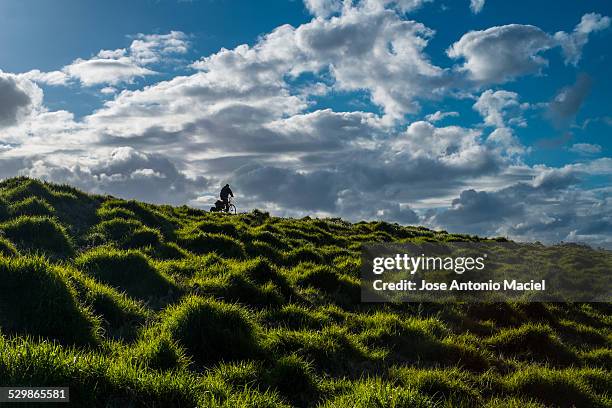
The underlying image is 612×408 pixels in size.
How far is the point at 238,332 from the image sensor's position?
8.54 metres

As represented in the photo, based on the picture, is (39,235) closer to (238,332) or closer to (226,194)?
(238,332)

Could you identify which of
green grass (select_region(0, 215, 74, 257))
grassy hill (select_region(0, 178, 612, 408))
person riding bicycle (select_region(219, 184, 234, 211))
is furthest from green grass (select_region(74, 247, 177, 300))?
person riding bicycle (select_region(219, 184, 234, 211))

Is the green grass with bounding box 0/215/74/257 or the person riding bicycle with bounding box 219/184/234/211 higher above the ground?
the person riding bicycle with bounding box 219/184/234/211

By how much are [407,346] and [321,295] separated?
361 centimetres

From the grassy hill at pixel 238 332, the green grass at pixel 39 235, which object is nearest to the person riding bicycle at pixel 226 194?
the grassy hill at pixel 238 332

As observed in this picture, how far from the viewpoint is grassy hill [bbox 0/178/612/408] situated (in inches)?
243

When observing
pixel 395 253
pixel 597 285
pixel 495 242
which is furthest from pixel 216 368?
pixel 495 242

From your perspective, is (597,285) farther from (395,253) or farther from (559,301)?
(395,253)

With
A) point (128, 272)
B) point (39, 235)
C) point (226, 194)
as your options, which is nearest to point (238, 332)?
point (128, 272)

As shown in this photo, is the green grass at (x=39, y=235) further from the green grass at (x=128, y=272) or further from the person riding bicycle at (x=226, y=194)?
the person riding bicycle at (x=226, y=194)

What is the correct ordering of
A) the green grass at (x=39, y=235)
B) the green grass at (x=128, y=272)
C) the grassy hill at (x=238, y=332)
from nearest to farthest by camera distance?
the grassy hill at (x=238, y=332)
the green grass at (x=128, y=272)
the green grass at (x=39, y=235)

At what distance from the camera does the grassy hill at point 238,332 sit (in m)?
6.18

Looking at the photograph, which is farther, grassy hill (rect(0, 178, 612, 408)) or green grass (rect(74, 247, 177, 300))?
green grass (rect(74, 247, 177, 300))

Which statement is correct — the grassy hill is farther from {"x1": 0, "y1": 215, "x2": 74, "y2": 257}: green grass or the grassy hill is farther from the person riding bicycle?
the person riding bicycle
